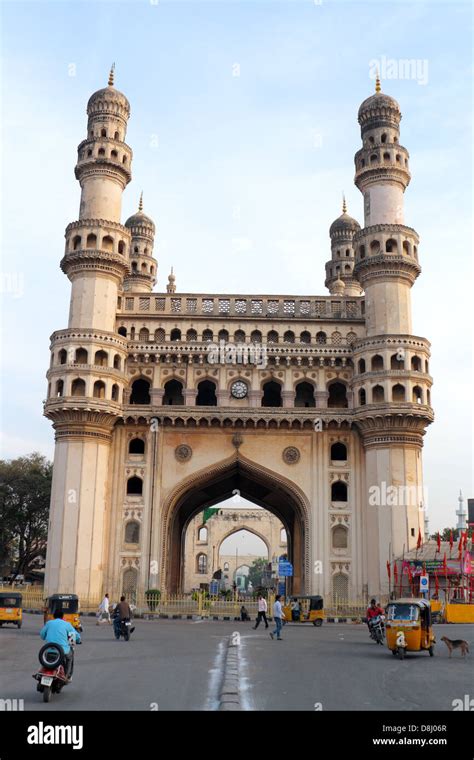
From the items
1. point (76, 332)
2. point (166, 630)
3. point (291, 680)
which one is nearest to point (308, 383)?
point (76, 332)

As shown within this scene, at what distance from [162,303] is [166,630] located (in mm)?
19843

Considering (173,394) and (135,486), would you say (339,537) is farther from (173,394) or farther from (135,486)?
(173,394)

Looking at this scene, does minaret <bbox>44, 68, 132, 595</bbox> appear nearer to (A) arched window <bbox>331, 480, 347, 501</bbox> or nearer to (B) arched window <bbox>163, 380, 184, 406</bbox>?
(B) arched window <bbox>163, 380, 184, 406</bbox>

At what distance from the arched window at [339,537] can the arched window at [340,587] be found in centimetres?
144

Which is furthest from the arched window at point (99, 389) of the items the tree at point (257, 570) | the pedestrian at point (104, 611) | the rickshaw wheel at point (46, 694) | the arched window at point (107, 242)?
the tree at point (257, 570)

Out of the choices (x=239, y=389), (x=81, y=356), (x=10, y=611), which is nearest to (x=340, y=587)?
(x=239, y=389)

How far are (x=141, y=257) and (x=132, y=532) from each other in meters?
24.8

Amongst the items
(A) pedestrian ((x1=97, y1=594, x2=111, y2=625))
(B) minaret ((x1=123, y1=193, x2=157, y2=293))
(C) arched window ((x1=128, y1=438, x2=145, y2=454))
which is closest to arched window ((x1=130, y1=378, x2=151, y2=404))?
(C) arched window ((x1=128, y1=438, x2=145, y2=454))

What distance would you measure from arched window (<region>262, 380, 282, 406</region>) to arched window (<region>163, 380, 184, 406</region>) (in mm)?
4687

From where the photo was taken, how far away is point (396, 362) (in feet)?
125

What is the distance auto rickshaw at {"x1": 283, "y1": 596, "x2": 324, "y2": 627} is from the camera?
1229 inches

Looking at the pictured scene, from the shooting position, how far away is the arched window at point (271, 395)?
4200cm
